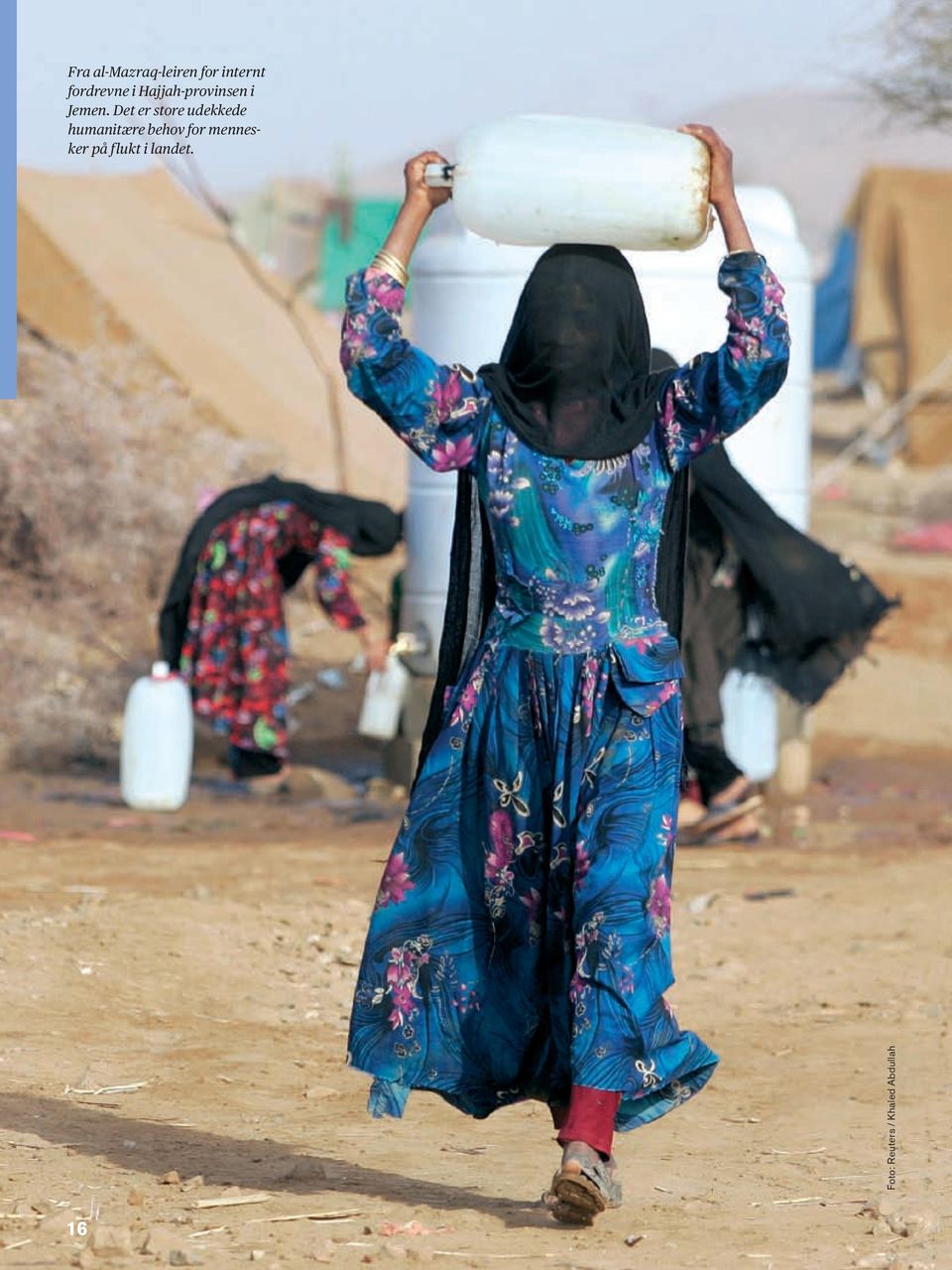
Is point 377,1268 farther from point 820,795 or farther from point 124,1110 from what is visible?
point 820,795

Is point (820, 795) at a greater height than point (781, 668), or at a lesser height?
lesser

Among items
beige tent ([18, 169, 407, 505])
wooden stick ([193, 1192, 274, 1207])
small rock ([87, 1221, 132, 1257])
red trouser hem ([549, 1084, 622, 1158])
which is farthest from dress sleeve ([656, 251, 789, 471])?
beige tent ([18, 169, 407, 505])

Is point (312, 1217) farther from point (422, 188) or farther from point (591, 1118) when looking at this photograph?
point (422, 188)

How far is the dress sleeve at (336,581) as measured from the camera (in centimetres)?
770

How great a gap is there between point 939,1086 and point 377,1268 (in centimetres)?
165

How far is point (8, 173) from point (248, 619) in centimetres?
194

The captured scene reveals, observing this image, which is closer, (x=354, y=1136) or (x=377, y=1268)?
(x=377, y=1268)

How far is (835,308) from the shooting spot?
23.6m

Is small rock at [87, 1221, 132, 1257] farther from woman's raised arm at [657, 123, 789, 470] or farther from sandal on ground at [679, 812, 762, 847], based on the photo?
sandal on ground at [679, 812, 762, 847]

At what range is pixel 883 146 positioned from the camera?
97438 mm

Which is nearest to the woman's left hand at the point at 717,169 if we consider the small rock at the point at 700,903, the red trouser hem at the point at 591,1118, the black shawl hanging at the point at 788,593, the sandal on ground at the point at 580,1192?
the red trouser hem at the point at 591,1118

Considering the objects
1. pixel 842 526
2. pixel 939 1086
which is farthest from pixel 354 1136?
pixel 842 526

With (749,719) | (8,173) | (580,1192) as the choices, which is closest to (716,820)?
(749,719)

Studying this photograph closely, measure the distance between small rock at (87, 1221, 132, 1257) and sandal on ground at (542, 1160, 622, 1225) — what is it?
2.07 ft
